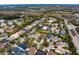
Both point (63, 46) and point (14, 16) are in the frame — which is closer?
point (63, 46)

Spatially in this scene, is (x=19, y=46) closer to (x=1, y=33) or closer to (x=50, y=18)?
(x=1, y=33)

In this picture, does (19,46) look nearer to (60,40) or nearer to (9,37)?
(9,37)

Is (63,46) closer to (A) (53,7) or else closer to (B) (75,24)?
(B) (75,24)

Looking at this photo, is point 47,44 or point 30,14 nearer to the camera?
point 47,44

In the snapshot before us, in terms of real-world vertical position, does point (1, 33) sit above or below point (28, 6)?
below

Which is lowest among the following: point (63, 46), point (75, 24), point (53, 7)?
point (63, 46)

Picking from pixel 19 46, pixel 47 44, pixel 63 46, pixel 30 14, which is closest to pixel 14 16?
pixel 30 14
